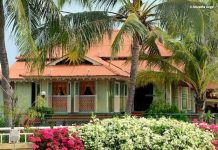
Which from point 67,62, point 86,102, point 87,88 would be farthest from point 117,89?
point 67,62

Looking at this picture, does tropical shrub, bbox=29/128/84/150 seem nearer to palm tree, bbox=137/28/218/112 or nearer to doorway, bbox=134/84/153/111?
palm tree, bbox=137/28/218/112

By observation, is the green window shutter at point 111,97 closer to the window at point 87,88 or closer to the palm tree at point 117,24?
the window at point 87,88

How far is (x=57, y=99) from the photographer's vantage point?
32.7 m

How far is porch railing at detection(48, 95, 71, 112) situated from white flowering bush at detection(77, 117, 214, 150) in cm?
1950

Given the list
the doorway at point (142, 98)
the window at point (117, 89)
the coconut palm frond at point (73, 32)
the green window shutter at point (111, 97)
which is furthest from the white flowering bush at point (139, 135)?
the doorway at point (142, 98)

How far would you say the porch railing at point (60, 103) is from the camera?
Answer: 3225 cm

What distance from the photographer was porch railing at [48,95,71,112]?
106ft

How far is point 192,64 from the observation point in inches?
1096

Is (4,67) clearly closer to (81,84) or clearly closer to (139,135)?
(139,135)

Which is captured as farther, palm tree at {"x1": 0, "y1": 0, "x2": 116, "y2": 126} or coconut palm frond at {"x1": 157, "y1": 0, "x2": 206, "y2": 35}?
coconut palm frond at {"x1": 157, "y1": 0, "x2": 206, "y2": 35}

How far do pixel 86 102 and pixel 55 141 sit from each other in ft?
70.1

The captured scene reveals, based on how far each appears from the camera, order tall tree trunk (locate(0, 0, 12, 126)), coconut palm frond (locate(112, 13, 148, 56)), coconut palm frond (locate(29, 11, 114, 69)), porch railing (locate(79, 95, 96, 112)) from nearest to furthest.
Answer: tall tree trunk (locate(0, 0, 12, 126)), coconut palm frond (locate(112, 13, 148, 56)), coconut palm frond (locate(29, 11, 114, 69)), porch railing (locate(79, 95, 96, 112))

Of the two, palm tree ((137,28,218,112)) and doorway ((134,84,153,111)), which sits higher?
palm tree ((137,28,218,112))

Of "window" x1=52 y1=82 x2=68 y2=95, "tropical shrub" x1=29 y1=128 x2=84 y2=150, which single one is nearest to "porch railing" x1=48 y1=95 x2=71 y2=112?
"window" x1=52 y1=82 x2=68 y2=95
